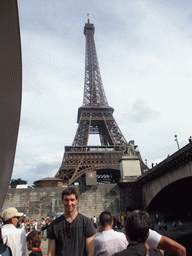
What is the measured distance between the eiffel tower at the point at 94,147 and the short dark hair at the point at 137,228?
2144 cm

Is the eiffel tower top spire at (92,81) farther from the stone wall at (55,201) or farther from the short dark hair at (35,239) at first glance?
the short dark hair at (35,239)

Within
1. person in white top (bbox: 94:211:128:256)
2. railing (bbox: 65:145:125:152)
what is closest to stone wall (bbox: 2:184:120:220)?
railing (bbox: 65:145:125:152)

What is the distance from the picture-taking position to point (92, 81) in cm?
5534

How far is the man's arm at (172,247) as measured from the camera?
211 cm

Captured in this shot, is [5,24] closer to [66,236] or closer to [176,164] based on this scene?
[66,236]

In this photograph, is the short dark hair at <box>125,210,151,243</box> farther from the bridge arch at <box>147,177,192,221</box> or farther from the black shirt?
the bridge arch at <box>147,177,192,221</box>

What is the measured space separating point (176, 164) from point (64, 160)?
23.3 meters

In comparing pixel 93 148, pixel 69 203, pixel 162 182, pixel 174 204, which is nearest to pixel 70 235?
pixel 69 203

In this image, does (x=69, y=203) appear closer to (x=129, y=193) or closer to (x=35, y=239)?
(x=35, y=239)

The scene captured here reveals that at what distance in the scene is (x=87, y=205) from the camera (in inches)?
846

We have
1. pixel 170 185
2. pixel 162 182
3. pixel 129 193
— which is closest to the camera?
pixel 162 182

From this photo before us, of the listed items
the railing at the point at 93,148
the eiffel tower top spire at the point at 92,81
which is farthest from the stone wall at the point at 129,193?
the eiffel tower top spire at the point at 92,81

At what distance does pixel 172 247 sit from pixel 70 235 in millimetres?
1215

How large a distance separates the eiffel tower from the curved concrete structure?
69.3 ft
